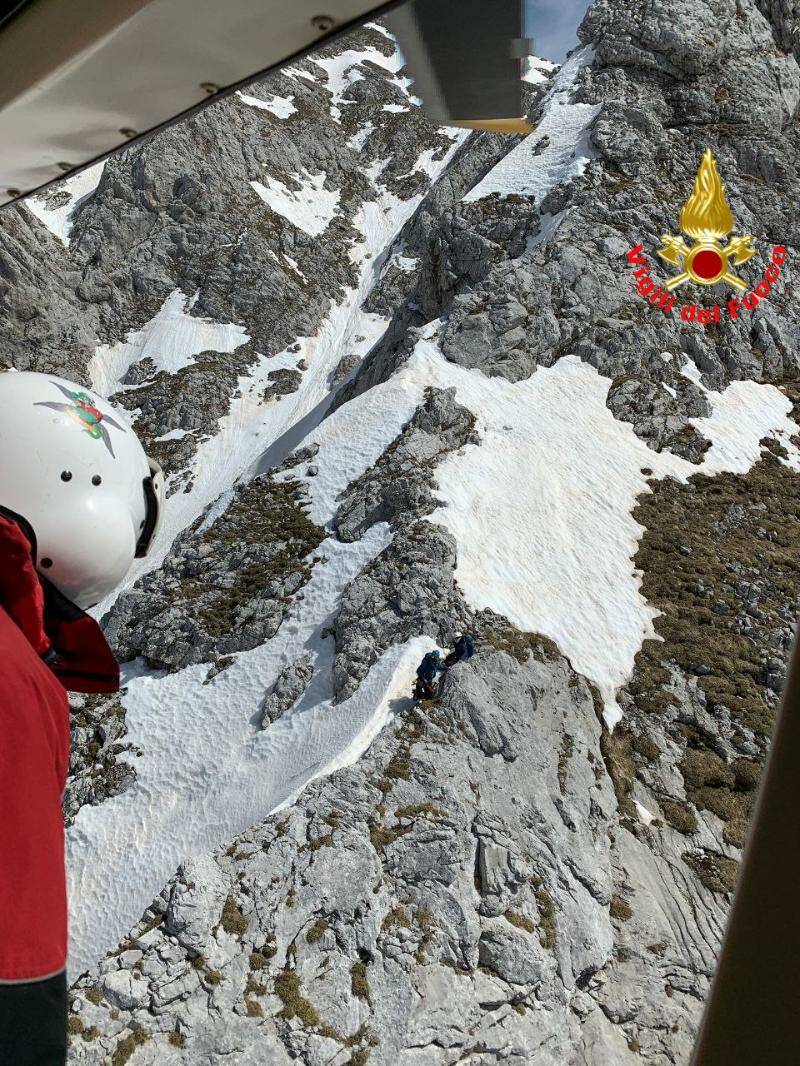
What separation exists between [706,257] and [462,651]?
33.5 meters

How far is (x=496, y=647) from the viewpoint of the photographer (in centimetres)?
1770

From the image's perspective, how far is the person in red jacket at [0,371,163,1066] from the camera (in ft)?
4.58

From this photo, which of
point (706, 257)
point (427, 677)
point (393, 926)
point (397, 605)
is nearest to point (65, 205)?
point (706, 257)

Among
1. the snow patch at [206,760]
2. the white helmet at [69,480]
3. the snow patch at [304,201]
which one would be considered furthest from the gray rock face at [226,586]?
the snow patch at [304,201]

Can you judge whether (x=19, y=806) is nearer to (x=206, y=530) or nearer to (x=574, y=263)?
(x=206, y=530)

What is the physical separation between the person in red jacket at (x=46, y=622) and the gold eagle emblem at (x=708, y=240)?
39.7 m

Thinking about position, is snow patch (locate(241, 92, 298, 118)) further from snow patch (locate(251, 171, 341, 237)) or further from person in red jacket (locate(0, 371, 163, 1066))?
person in red jacket (locate(0, 371, 163, 1066))

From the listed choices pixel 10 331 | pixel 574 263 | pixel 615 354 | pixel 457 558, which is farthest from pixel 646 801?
pixel 10 331

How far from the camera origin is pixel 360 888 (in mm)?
12281

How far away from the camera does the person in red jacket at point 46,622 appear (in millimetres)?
1395

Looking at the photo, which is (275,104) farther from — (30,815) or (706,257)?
(30,815)

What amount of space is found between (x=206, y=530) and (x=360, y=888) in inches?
632

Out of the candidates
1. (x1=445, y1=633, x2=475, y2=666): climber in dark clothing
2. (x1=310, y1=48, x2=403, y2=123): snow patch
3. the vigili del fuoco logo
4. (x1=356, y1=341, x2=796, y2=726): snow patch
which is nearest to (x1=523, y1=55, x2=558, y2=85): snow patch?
(x1=310, y1=48, x2=403, y2=123): snow patch

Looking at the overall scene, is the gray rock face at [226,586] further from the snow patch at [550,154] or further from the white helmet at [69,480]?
the snow patch at [550,154]
